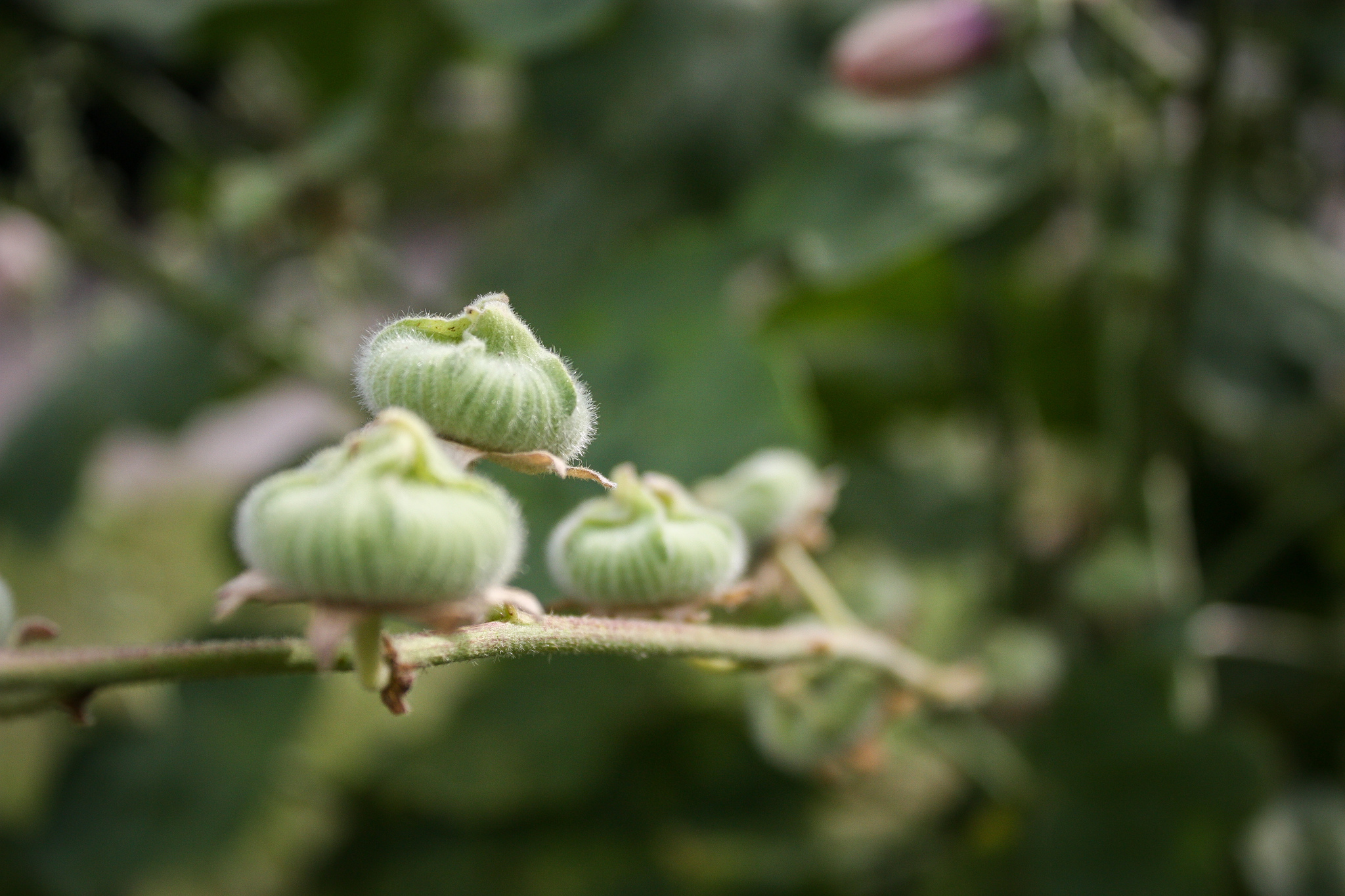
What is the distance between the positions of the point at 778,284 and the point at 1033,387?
0.32m

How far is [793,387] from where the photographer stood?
779mm

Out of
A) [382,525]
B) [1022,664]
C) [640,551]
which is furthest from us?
[1022,664]

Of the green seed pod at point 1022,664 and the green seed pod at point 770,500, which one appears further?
the green seed pod at point 1022,664

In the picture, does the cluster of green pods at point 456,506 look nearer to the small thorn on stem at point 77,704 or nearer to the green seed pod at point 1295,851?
the small thorn on stem at point 77,704

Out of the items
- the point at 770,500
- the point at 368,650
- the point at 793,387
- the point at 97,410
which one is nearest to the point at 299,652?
the point at 368,650

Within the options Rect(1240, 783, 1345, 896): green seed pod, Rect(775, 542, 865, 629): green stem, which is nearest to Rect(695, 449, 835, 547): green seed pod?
Rect(775, 542, 865, 629): green stem

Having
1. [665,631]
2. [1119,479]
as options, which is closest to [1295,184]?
[1119,479]

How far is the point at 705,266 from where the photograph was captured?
88 cm

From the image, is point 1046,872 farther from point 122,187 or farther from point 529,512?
point 122,187

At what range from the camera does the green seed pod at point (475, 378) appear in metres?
0.33


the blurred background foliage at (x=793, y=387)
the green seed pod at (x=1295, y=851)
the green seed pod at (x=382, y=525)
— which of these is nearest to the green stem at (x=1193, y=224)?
the blurred background foliage at (x=793, y=387)

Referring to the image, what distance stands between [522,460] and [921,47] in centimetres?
53

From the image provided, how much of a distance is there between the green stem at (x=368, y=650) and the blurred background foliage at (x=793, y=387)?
321 mm

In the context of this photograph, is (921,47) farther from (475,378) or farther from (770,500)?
(475,378)
